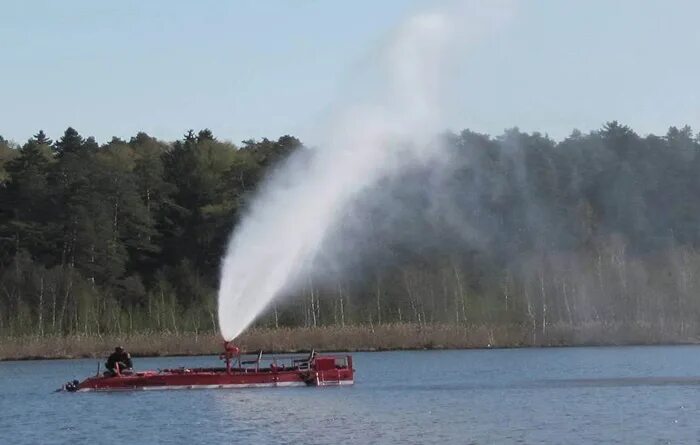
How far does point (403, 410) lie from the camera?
5766 centimetres

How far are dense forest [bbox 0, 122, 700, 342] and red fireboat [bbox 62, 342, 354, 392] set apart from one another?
3985cm

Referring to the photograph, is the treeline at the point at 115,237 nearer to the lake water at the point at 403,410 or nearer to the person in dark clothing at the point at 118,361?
the lake water at the point at 403,410

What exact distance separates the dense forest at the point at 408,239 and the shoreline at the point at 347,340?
78.9 inches

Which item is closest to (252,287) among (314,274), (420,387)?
(420,387)

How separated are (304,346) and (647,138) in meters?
66.3

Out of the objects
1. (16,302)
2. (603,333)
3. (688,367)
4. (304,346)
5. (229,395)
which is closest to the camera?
(229,395)

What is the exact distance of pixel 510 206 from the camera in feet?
439

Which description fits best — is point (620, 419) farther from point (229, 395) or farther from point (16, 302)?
point (16, 302)

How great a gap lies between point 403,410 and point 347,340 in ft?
139

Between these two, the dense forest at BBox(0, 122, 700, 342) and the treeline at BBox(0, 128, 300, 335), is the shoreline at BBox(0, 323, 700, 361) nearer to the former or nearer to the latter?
the dense forest at BBox(0, 122, 700, 342)

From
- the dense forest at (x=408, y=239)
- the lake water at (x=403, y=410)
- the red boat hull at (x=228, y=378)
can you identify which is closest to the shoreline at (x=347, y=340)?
the dense forest at (x=408, y=239)

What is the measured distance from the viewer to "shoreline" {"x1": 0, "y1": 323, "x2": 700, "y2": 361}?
324 feet

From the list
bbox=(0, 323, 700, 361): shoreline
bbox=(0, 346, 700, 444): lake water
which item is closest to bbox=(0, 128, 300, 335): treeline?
bbox=(0, 323, 700, 361): shoreline

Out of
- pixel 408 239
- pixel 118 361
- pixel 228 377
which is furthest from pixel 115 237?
pixel 228 377
